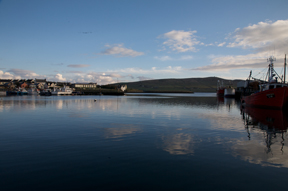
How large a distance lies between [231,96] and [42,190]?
371 ft

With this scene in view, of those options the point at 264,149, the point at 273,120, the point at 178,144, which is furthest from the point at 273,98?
the point at 178,144

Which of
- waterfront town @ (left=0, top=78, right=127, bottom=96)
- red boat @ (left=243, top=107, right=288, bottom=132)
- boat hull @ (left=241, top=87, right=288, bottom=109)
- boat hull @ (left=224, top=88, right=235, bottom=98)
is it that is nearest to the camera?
red boat @ (left=243, top=107, right=288, bottom=132)

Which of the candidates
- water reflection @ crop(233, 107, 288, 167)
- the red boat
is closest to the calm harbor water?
water reflection @ crop(233, 107, 288, 167)

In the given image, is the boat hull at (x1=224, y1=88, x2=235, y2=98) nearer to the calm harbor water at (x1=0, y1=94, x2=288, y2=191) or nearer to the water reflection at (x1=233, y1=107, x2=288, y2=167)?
the water reflection at (x1=233, y1=107, x2=288, y2=167)

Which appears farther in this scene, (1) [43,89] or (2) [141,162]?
(1) [43,89]

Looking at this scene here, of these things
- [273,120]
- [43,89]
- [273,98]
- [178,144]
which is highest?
[43,89]

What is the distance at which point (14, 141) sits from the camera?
13781 mm

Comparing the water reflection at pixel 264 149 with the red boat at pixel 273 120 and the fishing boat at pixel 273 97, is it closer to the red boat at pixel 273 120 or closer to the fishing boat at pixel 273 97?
the red boat at pixel 273 120

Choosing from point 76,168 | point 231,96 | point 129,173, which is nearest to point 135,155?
point 129,173

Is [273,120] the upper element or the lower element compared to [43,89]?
lower

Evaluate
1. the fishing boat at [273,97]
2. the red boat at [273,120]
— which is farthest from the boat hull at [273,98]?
the red boat at [273,120]

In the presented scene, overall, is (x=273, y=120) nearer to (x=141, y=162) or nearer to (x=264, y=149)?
(x=264, y=149)

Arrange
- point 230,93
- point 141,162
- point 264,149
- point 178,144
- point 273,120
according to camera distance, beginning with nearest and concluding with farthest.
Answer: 1. point 141,162
2. point 264,149
3. point 178,144
4. point 273,120
5. point 230,93

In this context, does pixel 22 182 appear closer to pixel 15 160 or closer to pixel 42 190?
pixel 42 190
